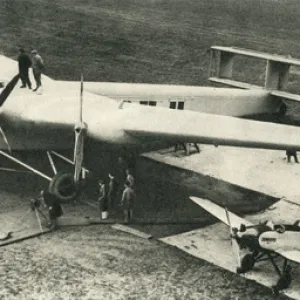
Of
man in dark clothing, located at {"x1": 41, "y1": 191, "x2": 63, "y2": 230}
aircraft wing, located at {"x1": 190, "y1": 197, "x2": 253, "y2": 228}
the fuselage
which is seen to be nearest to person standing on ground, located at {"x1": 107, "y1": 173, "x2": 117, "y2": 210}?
man in dark clothing, located at {"x1": 41, "y1": 191, "x2": 63, "y2": 230}

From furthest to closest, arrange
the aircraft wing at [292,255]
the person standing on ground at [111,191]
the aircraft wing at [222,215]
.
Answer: the person standing on ground at [111,191] < the aircraft wing at [222,215] < the aircraft wing at [292,255]

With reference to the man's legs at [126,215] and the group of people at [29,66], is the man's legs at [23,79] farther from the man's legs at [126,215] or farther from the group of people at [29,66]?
the man's legs at [126,215]

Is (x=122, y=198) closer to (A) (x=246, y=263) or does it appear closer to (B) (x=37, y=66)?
(A) (x=246, y=263)

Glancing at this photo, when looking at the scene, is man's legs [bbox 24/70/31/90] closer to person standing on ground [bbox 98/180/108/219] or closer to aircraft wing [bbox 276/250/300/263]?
person standing on ground [bbox 98/180/108/219]

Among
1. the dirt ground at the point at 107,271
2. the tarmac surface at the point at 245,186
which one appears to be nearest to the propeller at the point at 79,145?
the dirt ground at the point at 107,271

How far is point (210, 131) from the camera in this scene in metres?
15.4

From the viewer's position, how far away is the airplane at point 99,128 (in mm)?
15352

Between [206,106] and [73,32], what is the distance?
2797 cm

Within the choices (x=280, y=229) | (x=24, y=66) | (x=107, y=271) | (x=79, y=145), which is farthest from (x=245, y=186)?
(x=24, y=66)

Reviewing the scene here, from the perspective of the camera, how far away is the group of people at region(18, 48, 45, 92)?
18.3 meters

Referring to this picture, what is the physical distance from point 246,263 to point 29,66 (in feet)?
31.0

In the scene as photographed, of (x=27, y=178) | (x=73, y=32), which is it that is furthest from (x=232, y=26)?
(x=27, y=178)

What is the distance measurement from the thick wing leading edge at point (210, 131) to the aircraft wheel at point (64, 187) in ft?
6.40

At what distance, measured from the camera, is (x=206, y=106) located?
2198 centimetres
